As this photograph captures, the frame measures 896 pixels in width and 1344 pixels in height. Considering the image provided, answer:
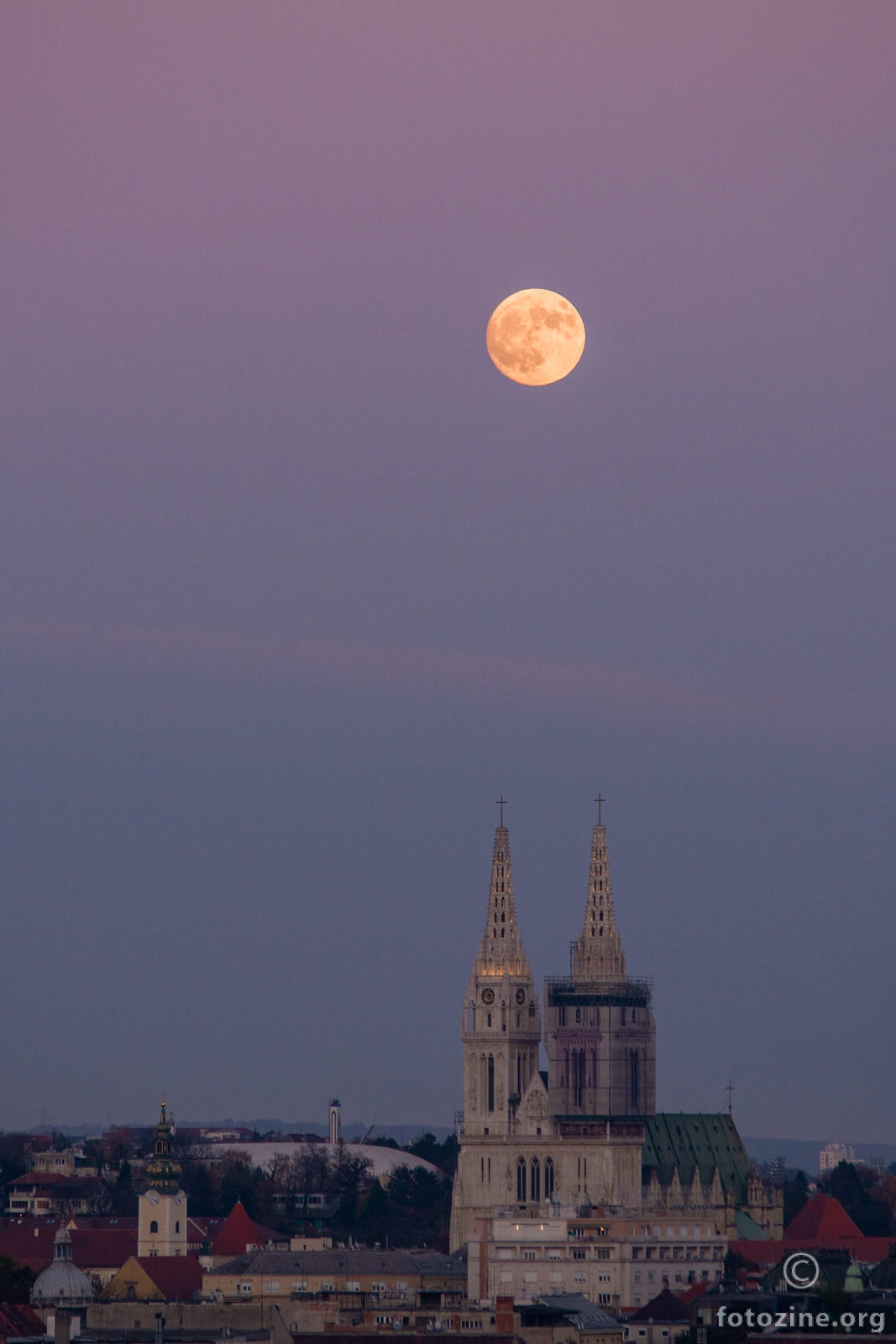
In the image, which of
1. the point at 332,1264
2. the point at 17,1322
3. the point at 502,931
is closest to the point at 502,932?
the point at 502,931

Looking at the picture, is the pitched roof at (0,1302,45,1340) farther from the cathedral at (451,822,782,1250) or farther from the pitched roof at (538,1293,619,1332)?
the cathedral at (451,822,782,1250)

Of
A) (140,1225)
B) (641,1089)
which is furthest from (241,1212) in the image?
(641,1089)

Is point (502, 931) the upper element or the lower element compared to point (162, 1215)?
upper

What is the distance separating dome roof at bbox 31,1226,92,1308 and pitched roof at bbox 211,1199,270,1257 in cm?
2098

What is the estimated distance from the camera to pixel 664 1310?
423ft

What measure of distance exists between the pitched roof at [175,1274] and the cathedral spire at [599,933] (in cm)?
3018

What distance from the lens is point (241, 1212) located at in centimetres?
16950

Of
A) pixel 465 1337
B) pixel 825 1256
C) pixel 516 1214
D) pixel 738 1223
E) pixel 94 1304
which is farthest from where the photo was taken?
pixel 738 1223

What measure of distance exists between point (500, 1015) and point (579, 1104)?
6.17 m

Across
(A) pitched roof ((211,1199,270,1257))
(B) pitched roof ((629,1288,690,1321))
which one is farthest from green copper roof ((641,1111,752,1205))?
(B) pitched roof ((629,1288,690,1321))

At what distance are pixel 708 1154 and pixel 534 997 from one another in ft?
38.7

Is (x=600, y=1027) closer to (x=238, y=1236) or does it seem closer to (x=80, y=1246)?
(x=238, y=1236)

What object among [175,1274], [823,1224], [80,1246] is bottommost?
[175,1274]

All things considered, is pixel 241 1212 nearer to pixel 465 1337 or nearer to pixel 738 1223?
pixel 738 1223
